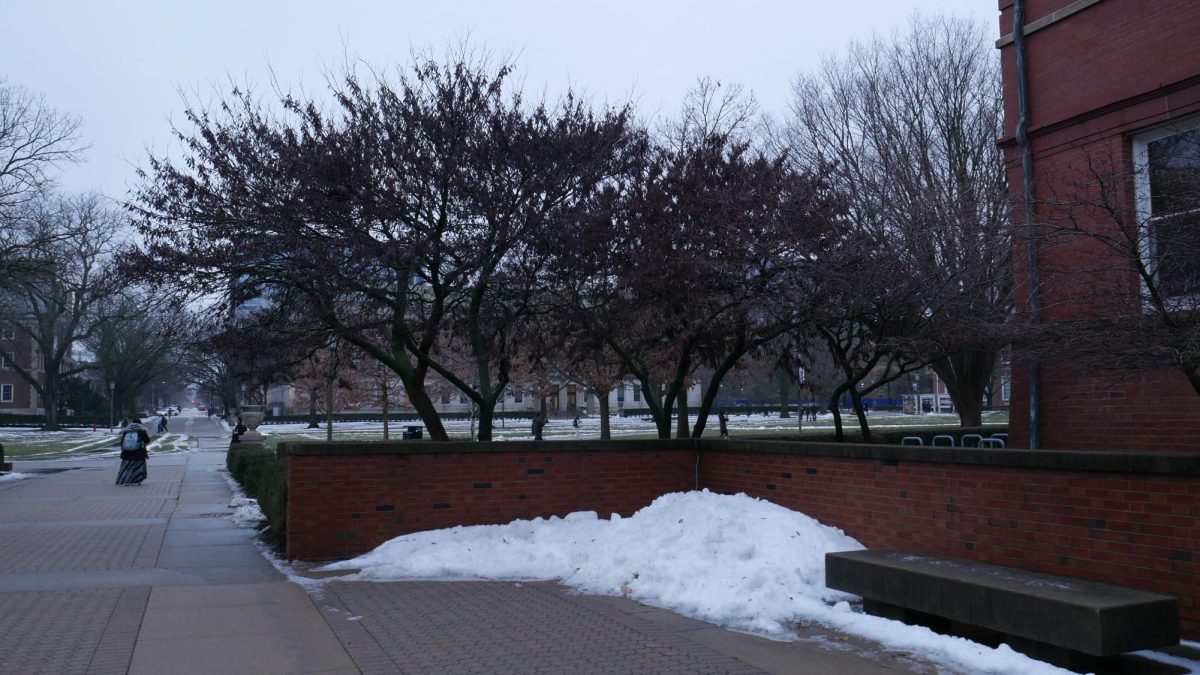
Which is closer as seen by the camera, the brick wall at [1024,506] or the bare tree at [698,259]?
the brick wall at [1024,506]

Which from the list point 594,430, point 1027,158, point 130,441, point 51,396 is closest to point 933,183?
point 1027,158

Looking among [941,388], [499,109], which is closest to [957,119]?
[499,109]

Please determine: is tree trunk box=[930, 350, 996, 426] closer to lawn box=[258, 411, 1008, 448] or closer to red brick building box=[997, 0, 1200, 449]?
red brick building box=[997, 0, 1200, 449]

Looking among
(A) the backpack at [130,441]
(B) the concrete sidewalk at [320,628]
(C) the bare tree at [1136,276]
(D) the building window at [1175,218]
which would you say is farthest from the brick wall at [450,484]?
(A) the backpack at [130,441]

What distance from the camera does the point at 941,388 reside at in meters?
108

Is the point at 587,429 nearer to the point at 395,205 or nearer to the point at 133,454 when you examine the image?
the point at 133,454

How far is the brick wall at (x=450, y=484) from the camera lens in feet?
34.5

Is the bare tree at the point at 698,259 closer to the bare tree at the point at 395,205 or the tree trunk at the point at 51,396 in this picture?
the bare tree at the point at 395,205

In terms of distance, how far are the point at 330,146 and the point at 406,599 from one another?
21.2ft

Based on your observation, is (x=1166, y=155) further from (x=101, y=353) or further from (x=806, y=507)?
(x=101, y=353)

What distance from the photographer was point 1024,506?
7.70m

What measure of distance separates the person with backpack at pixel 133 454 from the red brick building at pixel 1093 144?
724 inches

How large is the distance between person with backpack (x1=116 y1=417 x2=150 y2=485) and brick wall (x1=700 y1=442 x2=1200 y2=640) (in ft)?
54.3

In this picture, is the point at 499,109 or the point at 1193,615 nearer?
the point at 1193,615
